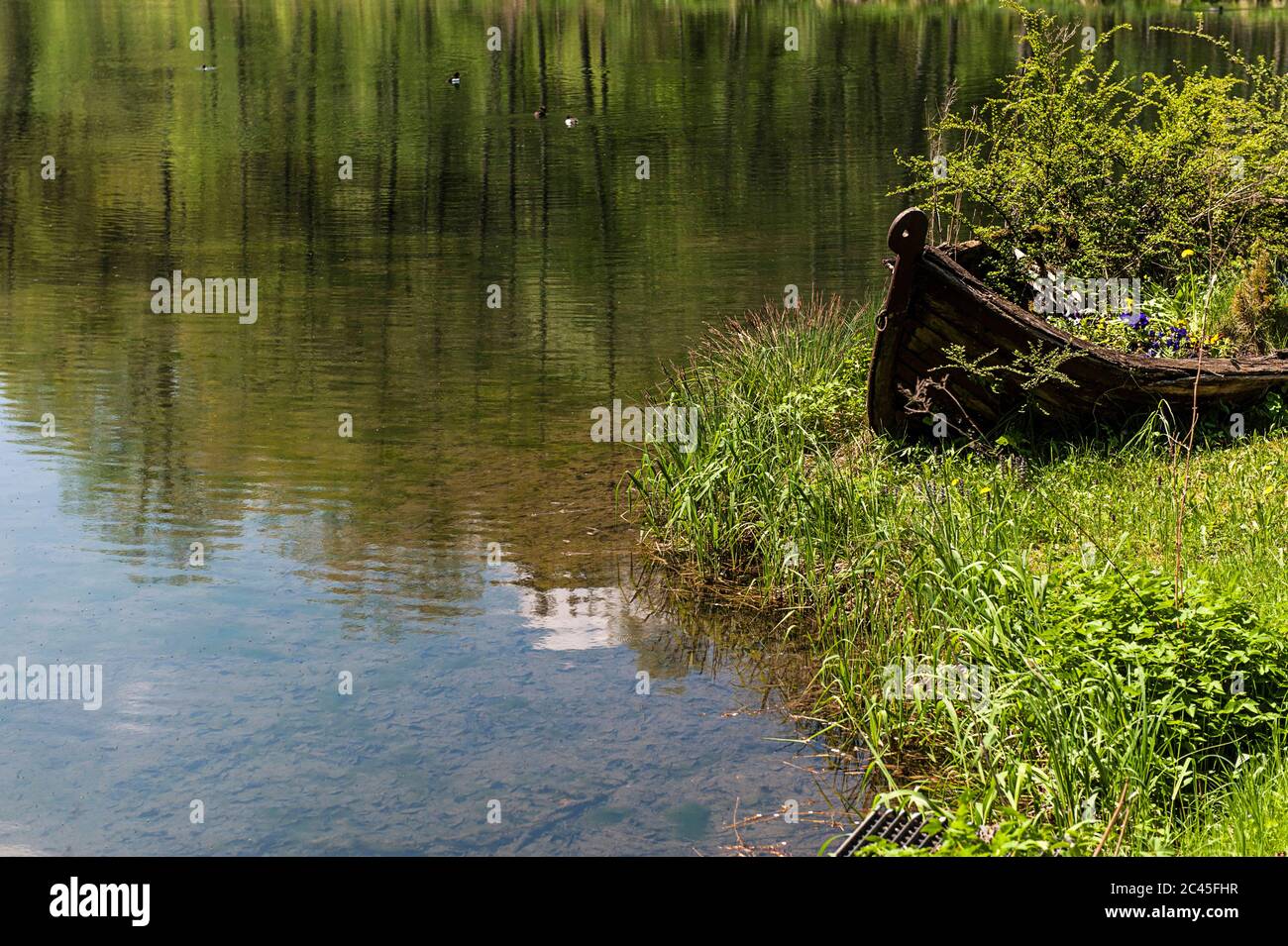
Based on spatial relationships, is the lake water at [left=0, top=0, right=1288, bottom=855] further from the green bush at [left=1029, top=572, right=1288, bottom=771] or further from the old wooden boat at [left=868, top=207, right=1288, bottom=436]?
the old wooden boat at [left=868, top=207, right=1288, bottom=436]

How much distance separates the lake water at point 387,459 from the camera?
7145 mm

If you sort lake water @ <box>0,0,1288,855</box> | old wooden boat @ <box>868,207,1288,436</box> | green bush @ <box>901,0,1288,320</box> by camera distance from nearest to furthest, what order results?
lake water @ <box>0,0,1288,855</box>, old wooden boat @ <box>868,207,1288,436</box>, green bush @ <box>901,0,1288,320</box>

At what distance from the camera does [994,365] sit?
10016 millimetres

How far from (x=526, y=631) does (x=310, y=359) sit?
7.73 meters

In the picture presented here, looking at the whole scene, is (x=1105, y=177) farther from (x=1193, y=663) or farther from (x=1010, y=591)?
(x=1193, y=663)

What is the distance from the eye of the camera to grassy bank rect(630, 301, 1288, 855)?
5.80 meters

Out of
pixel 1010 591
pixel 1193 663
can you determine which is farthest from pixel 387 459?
pixel 1193 663

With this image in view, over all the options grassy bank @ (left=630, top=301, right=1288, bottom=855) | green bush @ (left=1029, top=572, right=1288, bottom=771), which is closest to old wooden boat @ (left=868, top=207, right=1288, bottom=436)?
grassy bank @ (left=630, top=301, right=1288, bottom=855)

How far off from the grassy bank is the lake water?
1.90 feet

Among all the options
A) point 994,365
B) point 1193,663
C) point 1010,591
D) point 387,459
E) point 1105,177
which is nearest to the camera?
point 1193,663

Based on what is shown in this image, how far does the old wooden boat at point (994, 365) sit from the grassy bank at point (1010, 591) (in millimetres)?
242

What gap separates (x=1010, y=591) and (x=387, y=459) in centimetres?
637

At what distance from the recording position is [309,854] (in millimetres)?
6504
